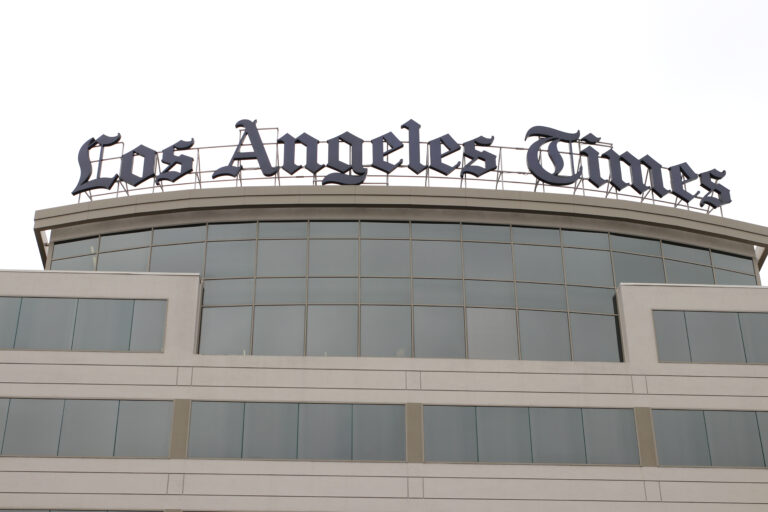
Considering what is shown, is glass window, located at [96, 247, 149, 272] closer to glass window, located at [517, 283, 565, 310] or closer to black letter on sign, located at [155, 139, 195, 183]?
black letter on sign, located at [155, 139, 195, 183]

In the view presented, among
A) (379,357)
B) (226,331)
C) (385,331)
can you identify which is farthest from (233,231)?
(379,357)

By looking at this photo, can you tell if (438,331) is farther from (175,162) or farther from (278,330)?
(175,162)

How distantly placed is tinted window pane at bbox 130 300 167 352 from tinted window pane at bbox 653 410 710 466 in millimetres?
21061

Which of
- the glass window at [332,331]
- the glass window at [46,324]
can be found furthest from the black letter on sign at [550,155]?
the glass window at [46,324]

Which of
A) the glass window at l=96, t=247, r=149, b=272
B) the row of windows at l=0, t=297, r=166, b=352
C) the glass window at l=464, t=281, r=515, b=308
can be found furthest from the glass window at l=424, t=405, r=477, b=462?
the glass window at l=96, t=247, r=149, b=272

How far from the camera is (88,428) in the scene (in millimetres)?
39438

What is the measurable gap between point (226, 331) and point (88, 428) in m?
6.91

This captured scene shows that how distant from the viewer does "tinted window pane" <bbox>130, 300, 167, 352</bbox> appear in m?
41.0

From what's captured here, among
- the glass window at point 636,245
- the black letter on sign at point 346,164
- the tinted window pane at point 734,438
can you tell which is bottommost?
the tinted window pane at point 734,438

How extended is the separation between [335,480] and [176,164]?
693 inches

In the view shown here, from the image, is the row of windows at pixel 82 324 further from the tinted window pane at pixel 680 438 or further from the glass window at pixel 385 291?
the tinted window pane at pixel 680 438

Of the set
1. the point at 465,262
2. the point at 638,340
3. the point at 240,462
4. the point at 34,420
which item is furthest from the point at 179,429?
the point at 638,340

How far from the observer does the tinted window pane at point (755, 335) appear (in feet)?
139

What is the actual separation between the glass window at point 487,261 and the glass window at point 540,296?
0.88 m
